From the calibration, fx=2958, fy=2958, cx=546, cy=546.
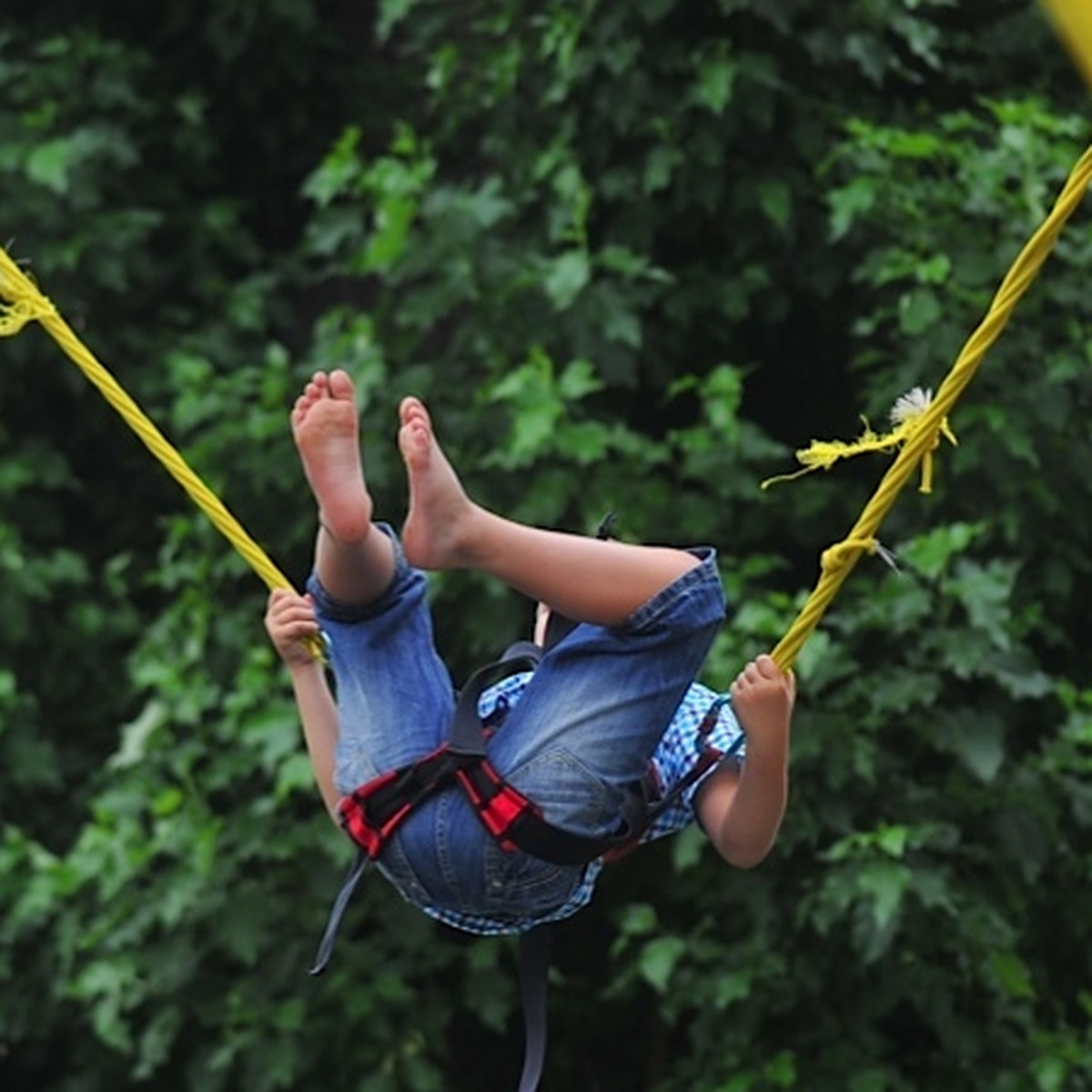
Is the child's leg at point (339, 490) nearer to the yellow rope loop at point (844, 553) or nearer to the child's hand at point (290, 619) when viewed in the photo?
the child's hand at point (290, 619)

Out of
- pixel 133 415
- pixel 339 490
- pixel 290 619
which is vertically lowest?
pixel 290 619

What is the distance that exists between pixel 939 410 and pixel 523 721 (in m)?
0.55

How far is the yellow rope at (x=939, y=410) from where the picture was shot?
270cm

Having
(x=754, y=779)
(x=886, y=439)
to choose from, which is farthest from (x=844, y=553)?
(x=754, y=779)

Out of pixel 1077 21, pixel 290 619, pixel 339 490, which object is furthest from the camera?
pixel 290 619

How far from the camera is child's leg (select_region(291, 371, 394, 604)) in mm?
2963

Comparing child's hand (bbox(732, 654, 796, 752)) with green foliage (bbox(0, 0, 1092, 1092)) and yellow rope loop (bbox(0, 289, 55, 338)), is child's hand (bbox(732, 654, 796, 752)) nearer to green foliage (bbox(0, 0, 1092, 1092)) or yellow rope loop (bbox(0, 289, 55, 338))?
yellow rope loop (bbox(0, 289, 55, 338))

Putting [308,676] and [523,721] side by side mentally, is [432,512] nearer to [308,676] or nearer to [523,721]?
[523,721]

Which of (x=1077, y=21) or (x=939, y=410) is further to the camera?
(x=939, y=410)

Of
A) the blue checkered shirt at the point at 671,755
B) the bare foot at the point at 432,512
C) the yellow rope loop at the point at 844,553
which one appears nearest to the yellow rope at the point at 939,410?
the yellow rope loop at the point at 844,553

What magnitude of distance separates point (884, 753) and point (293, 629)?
6.01ft

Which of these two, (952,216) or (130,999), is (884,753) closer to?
(952,216)

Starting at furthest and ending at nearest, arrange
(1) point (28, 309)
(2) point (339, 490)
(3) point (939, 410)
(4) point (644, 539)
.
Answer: (4) point (644, 539)
(1) point (28, 309)
(2) point (339, 490)
(3) point (939, 410)

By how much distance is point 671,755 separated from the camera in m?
3.21
